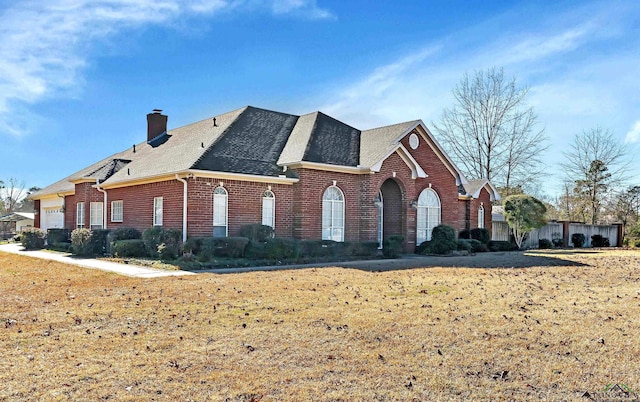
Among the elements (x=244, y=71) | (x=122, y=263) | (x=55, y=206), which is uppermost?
(x=244, y=71)

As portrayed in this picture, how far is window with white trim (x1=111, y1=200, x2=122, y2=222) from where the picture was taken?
989 inches

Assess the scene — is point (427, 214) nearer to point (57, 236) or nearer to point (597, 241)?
point (597, 241)

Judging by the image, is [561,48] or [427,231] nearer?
[561,48]

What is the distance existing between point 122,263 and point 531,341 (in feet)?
48.6

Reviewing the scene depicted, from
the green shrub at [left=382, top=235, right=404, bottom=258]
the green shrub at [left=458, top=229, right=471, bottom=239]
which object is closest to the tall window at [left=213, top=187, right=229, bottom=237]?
the green shrub at [left=382, top=235, right=404, bottom=258]

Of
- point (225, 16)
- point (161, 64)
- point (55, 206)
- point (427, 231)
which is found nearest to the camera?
point (225, 16)

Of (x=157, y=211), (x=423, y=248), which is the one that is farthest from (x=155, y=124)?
(x=423, y=248)

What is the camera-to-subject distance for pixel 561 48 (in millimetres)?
17219

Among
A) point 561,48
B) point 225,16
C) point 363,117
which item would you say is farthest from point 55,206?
point 561,48

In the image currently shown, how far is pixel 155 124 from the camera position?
3088cm

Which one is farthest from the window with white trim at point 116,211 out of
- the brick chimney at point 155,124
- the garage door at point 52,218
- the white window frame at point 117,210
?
the garage door at point 52,218

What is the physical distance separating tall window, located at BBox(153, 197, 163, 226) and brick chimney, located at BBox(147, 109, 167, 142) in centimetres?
1026

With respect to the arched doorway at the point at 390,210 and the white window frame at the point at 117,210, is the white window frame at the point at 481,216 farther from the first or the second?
the white window frame at the point at 117,210

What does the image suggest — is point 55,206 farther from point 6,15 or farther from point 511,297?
point 511,297
